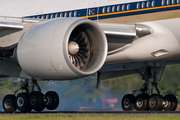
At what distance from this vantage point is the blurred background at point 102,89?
59.3ft

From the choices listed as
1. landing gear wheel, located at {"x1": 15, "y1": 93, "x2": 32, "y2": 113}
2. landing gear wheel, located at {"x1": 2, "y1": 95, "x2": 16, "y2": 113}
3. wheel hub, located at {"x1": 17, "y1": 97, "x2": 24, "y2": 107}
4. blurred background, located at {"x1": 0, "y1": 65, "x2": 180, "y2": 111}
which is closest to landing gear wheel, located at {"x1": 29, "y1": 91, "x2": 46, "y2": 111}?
landing gear wheel, located at {"x1": 15, "y1": 93, "x2": 32, "y2": 113}

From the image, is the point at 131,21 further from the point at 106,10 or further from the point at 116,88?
the point at 116,88

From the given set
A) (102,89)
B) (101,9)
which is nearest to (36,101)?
(101,9)

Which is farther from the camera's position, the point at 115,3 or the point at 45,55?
the point at 115,3

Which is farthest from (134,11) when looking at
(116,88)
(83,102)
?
(83,102)

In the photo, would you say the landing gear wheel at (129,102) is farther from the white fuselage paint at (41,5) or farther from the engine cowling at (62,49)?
the engine cowling at (62,49)

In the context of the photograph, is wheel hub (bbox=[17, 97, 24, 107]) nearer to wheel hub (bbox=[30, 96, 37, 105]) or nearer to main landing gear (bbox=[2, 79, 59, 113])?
main landing gear (bbox=[2, 79, 59, 113])

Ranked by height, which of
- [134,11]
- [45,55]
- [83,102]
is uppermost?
[134,11]

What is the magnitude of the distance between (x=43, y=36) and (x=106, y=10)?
3.93 metres

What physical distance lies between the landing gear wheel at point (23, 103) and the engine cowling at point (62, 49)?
3063mm

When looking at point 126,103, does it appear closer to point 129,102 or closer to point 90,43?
point 129,102

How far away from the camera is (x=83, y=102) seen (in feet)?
66.6

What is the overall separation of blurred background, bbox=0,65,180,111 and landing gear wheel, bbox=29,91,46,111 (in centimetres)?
718

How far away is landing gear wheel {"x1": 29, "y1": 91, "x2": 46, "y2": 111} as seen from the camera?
39.6 ft
